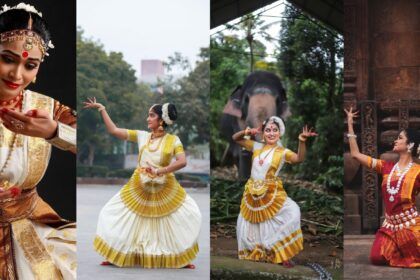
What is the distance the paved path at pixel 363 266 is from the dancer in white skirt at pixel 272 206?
407mm

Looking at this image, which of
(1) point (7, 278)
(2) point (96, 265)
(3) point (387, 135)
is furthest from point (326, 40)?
(1) point (7, 278)

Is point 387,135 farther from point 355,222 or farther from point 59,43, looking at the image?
point 59,43

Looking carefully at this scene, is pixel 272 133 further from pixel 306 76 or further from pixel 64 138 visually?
pixel 64 138

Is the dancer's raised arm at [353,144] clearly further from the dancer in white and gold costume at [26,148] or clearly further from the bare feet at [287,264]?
the dancer in white and gold costume at [26,148]

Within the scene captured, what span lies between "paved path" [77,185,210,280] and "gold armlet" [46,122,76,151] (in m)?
0.48

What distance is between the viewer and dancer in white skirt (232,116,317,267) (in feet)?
22.0

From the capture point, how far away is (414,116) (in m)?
6.57

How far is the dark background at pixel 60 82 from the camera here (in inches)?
258

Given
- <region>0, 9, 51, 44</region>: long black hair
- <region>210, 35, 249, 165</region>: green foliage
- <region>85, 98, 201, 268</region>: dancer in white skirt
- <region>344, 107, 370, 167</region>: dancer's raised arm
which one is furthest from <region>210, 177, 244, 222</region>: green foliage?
<region>0, 9, 51, 44</region>: long black hair

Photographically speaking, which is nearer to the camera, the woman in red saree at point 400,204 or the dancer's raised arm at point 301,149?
the woman in red saree at point 400,204

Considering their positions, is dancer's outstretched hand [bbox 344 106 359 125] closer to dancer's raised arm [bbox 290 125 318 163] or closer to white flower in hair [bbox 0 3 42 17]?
dancer's raised arm [bbox 290 125 318 163]

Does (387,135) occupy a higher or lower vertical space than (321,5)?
lower

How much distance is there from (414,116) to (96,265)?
2926 mm

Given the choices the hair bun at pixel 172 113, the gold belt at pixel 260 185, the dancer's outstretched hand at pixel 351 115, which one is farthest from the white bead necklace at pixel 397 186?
the hair bun at pixel 172 113
